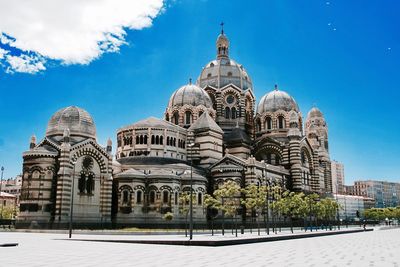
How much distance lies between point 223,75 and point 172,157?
2657 cm

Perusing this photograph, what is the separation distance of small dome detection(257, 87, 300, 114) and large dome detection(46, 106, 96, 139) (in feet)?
126

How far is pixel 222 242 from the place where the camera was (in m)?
27.7

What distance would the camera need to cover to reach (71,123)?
59406 mm

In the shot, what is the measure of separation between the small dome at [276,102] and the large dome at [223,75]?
16.0ft

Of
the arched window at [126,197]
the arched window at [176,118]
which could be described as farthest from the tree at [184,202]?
the arched window at [176,118]

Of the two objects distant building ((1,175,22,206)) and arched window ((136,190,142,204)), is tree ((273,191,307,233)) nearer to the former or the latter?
arched window ((136,190,142,204))

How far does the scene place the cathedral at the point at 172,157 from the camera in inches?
2125

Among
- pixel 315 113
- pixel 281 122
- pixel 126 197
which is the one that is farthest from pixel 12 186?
pixel 315 113

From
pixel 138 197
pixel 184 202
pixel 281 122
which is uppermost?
pixel 281 122

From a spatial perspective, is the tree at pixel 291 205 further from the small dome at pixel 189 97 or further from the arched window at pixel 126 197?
the small dome at pixel 189 97

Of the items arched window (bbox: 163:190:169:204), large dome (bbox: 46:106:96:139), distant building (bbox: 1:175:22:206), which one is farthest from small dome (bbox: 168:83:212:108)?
distant building (bbox: 1:175:22:206)

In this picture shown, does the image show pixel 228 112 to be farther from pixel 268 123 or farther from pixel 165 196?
pixel 165 196

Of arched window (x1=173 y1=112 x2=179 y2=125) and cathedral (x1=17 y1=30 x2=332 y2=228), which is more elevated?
arched window (x1=173 y1=112 x2=179 y2=125)

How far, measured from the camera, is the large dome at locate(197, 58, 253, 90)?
86250 millimetres
